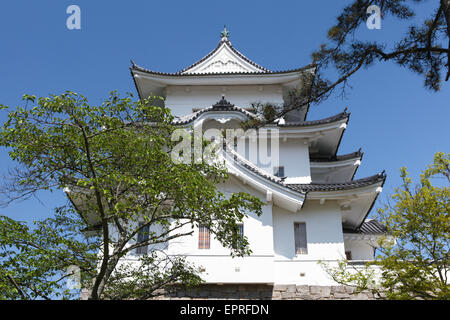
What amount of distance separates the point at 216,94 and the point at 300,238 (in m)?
8.17

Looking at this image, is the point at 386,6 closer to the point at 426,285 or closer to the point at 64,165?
the point at 426,285

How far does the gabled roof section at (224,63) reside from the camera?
→ 65.4ft

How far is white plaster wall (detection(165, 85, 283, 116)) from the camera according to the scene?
1875 cm

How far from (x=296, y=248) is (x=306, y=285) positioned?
1568mm

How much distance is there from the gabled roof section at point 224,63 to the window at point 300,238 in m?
8.48

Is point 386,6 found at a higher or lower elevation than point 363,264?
higher

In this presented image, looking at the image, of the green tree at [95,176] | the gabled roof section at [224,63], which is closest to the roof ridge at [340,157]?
the gabled roof section at [224,63]

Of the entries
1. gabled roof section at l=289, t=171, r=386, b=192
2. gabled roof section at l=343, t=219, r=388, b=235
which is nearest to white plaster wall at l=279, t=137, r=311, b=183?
gabled roof section at l=289, t=171, r=386, b=192

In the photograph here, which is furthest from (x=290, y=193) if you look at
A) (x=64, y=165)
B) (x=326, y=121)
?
(x=64, y=165)

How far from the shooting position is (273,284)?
12719mm

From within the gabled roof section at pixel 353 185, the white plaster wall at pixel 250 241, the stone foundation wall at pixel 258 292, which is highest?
the gabled roof section at pixel 353 185

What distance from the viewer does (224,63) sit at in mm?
20375

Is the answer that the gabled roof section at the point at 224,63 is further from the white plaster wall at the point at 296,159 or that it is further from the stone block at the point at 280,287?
the stone block at the point at 280,287

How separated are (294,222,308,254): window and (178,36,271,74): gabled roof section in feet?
27.8
